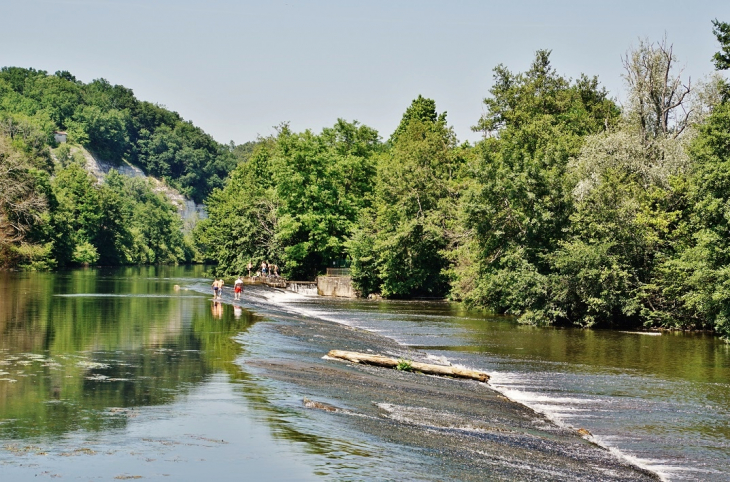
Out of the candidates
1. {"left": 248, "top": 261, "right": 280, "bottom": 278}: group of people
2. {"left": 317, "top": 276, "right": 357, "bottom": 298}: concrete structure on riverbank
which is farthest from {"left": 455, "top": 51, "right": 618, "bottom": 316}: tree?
{"left": 248, "top": 261, "right": 280, "bottom": 278}: group of people

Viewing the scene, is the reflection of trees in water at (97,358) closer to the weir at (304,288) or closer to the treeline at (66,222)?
the weir at (304,288)

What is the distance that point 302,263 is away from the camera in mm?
83250

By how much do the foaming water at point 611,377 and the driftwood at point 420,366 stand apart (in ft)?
2.47

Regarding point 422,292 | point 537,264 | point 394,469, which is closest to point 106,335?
point 394,469

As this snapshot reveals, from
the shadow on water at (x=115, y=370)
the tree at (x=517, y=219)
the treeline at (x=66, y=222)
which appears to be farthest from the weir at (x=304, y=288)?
the treeline at (x=66, y=222)

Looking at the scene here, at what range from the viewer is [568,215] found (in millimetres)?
47969

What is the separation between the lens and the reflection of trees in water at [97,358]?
1717cm

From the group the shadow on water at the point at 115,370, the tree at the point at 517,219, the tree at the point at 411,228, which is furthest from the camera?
the tree at the point at 411,228

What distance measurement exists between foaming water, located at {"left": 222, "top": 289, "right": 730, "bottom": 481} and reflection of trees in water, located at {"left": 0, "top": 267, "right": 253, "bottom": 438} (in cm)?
825

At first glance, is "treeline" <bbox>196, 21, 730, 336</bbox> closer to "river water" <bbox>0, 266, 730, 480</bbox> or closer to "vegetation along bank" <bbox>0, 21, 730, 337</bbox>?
"vegetation along bank" <bbox>0, 21, 730, 337</bbox>

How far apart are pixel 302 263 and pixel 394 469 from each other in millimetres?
69494

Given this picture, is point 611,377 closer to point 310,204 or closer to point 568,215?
point 568,215

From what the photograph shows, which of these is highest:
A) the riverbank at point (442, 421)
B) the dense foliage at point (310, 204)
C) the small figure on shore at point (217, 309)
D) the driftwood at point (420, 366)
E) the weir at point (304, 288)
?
the dense foliage at point (310, 204)

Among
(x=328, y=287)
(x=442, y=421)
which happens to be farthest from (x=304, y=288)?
(x=442, y=421)
